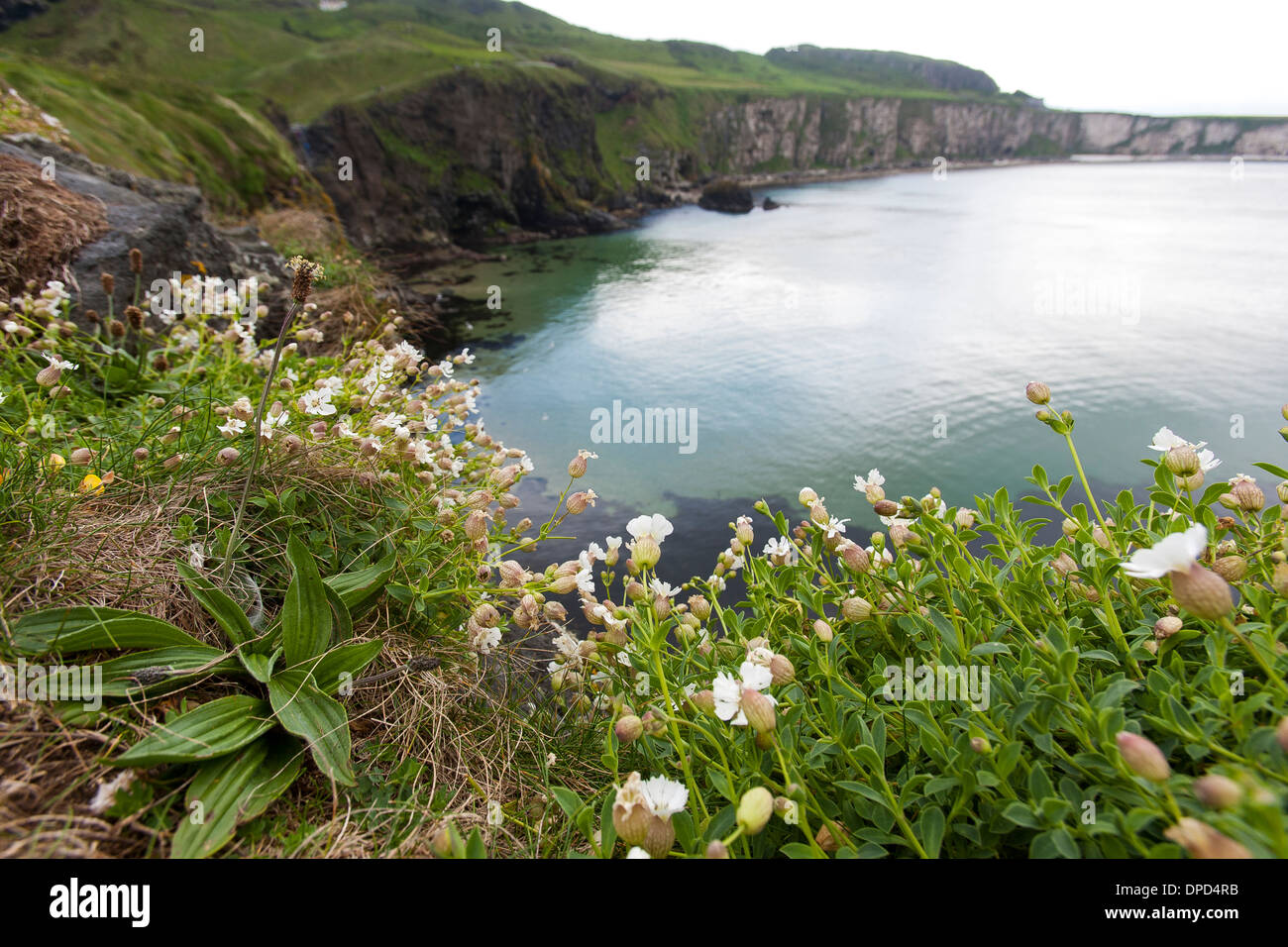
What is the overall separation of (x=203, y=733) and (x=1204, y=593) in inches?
86.2

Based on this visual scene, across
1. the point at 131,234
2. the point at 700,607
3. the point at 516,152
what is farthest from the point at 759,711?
the point at 516,152

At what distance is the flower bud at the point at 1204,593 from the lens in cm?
110

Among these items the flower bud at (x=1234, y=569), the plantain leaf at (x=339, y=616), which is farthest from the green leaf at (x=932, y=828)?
the plantain leaf at (x=339, y=616)

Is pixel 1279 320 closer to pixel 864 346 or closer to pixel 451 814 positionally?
pixel 864 346

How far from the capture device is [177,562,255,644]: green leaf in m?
1.91

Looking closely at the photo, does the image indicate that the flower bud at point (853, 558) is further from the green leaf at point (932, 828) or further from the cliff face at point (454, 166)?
the cliff face at point (454, 166)

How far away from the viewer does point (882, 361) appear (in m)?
10.1

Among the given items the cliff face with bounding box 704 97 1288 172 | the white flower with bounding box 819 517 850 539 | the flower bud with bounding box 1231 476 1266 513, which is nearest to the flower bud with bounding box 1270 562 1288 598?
the flower bud with bounding box 1231 476 1266 513

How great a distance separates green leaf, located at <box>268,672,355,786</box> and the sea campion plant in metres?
0.65

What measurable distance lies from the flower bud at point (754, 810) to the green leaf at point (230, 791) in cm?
116

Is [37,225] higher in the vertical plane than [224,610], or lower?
higher

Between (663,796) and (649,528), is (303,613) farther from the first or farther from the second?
(663,796)

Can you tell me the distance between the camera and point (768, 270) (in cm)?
1906
